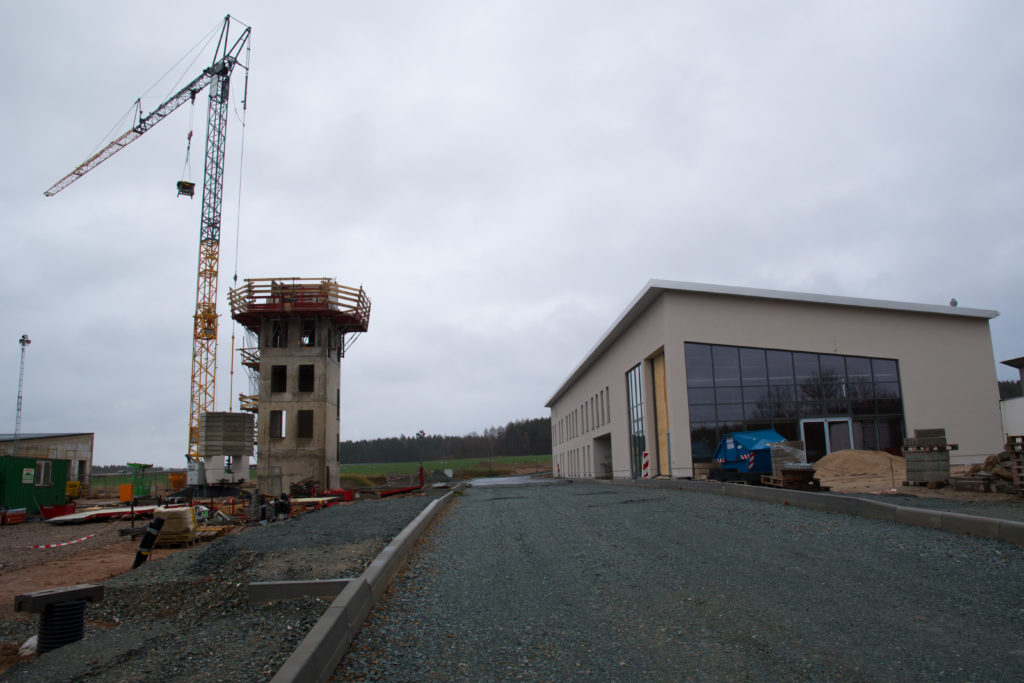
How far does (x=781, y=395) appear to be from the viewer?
28.8 meters

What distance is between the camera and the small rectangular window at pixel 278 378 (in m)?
38.7

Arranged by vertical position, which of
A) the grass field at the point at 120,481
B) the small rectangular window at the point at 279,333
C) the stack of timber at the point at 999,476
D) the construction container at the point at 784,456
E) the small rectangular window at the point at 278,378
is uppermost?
the small rectangular window at the point at 279,333

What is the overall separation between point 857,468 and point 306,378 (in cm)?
2856

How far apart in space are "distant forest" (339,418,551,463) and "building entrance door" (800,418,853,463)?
383 ft

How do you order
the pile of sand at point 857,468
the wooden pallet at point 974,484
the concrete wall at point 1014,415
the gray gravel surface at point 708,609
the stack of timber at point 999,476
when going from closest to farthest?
the gray gravel surface at point 708,609 < the stack of timber at point 999,476 < the wooden pallet at point 974,484 < the pile of sand at point 857,468 < the concrete wall at point 1014,415

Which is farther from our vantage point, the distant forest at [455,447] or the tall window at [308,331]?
the distant forest at [455,447]

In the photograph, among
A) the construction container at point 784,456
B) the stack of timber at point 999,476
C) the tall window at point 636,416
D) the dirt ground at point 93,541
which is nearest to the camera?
the dirt ground at point 93,541

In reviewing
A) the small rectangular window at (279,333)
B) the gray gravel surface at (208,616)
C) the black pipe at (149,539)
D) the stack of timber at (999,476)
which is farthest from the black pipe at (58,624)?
the small rectangular window at (279,333)

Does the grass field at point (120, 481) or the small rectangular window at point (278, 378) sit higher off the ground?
the small rectangular window at point (278, 378)

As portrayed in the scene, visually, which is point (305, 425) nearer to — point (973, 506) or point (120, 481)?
point (973, 506)

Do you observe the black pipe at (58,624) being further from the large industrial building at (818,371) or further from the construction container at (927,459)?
the large industrial building at (818,371)

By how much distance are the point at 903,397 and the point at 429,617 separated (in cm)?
2856

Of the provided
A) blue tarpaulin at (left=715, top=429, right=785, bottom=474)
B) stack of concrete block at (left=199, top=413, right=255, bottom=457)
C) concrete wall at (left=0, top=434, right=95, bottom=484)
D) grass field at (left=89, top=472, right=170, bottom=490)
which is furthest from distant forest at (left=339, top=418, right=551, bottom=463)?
blue tarpaulin at (left=715, top=429, right=785, bottom=474)

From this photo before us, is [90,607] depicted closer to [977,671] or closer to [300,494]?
[977,671]
